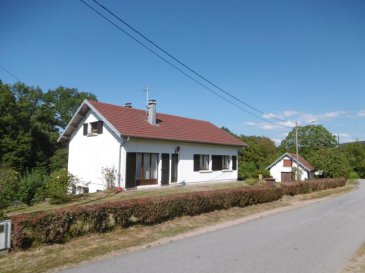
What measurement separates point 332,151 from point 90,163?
A: 117ft

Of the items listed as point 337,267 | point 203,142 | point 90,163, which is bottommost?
point 337,267

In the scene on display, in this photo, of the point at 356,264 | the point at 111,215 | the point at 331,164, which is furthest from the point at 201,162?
the point at 331,164

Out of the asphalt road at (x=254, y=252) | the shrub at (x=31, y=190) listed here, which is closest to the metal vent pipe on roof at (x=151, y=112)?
the shrub at (x=31, y=190)

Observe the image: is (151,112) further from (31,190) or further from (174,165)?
(31,190)

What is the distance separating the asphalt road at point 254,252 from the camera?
21.3 ft

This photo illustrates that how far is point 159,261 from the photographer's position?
6770 millimetres

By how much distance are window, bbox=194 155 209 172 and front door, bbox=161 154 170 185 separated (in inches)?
126

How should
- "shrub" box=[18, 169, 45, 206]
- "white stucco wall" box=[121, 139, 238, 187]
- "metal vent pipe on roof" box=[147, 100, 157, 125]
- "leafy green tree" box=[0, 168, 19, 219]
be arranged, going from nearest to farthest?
1. "leafy green tree" box=[0, 168, 19, 219]
2. "shrub" box=[18, 169, 45, 206]
3. "white stucco wall" box=[121, 139, 238, 187]
4. "metal vent pipe on roof" box=[147, 100, 157, 125]

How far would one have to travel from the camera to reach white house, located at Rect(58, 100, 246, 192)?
19812 millimetres

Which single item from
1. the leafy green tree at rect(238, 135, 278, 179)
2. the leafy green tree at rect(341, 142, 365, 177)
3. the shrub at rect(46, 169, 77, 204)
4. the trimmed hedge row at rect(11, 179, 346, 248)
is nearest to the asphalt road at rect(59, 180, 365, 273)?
the trimmed hedge row at rect(11, 179, 346, 248)

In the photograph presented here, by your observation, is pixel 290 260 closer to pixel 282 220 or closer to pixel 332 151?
pixel 282 220

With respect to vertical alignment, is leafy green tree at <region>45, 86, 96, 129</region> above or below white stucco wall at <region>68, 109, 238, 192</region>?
above

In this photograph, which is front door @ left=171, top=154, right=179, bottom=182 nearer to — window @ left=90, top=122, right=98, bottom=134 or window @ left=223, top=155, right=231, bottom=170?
window @ left=90, top=122, right=98, bottom=134

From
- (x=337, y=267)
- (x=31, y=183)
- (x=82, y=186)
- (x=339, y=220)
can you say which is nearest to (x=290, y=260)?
(x=337, y=267)
